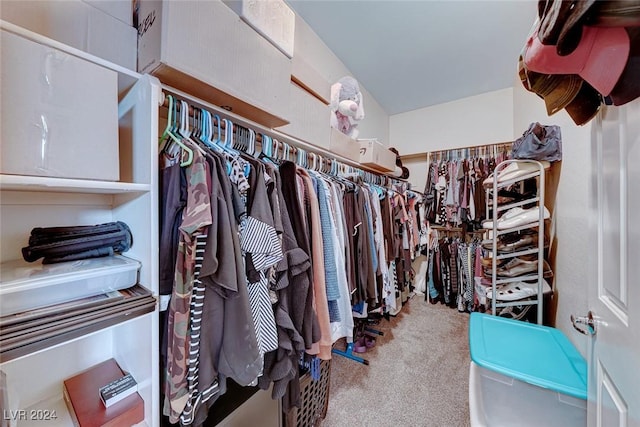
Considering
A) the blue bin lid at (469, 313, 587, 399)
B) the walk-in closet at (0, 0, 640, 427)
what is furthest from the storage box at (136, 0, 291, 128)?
the blue bin lid at (469, 313, 587, 399)

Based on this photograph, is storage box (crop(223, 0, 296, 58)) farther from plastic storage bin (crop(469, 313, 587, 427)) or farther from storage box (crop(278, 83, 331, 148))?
plastic storage bin (crop(469, 313, 587, 427))

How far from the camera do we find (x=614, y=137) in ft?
2.11

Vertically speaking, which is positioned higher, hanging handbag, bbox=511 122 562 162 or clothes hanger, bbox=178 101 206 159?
hanging handbag, bbox=511 122 562 162

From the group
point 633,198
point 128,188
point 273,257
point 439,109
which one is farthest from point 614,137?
point 439,109

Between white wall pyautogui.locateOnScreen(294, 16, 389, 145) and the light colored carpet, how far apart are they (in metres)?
2.21

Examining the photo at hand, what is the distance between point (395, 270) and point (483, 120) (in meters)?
2.29

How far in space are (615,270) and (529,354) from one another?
660mm

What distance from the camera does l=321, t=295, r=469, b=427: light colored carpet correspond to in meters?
1.41

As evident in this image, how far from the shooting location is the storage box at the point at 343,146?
1.68 meters

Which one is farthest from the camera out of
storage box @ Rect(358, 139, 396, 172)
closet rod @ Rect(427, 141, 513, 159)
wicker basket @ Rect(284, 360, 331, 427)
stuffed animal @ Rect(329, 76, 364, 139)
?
closet rod @ Rect(427, 141, 513, 159)

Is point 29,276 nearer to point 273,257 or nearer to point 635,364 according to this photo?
point 273,257

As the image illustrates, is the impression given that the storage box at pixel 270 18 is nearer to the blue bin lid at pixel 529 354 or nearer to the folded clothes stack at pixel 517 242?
the blue bin lid at pixel 529 354

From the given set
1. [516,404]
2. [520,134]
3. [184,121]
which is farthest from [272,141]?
[520,134]

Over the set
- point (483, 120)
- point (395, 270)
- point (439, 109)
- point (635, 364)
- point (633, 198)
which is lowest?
point (395, 270)
